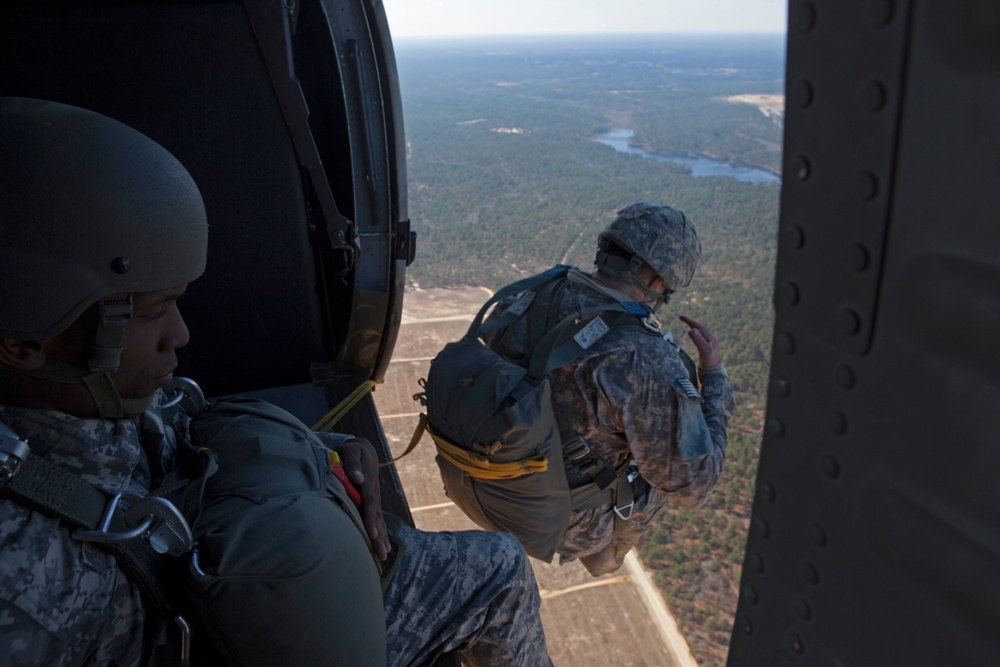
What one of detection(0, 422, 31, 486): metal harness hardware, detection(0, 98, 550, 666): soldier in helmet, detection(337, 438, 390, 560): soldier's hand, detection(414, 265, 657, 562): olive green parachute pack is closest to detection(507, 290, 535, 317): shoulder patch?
detection(414, 265, 657, 562): olive green parachute pack

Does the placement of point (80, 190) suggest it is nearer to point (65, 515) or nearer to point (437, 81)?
point (65, 515)

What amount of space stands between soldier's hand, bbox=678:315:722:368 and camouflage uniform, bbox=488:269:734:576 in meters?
0.05

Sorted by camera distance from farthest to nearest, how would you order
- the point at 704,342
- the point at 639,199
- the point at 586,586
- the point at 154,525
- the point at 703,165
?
the point at 703,165 → the point at 639,199 → the point at 586,586 → the point at 704,342 → the point at 154,525

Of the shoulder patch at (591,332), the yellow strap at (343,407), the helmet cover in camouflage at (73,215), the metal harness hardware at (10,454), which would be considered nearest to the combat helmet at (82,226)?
the helmet cover in camouflage at (73,215)

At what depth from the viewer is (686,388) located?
2.55 metres

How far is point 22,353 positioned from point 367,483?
78 cm

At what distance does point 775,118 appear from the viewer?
62.1 meters

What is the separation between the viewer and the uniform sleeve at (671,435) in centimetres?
258

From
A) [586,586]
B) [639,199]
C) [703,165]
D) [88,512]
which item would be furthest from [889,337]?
[703,165]

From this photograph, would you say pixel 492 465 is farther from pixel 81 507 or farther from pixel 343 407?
pixel 81 507

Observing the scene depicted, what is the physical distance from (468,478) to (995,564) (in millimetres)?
2255

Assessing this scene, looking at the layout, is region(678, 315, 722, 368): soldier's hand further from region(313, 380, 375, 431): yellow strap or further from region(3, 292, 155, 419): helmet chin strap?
region(3, 292, 155, 419): helmet chin strap

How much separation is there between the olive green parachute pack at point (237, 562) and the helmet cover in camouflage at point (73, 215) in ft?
0.92

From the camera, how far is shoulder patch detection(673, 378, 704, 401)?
254 centimetres
